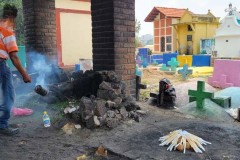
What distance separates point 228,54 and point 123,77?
1365cm

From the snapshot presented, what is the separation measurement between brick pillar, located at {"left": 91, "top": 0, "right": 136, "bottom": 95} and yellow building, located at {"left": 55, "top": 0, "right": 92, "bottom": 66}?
10.8m

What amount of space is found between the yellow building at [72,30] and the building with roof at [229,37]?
8840 mm

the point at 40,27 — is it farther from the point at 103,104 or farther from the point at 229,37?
the point at 229,37

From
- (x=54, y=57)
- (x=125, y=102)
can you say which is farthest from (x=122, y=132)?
Answer: (x=54, y=57)

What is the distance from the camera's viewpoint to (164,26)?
91.7 feet

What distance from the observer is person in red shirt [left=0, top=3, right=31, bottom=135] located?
3.85 meters

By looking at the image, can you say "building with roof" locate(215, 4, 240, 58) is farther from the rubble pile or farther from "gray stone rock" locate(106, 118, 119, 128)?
"gray stone rock" locate(106, 118, 119, 128)

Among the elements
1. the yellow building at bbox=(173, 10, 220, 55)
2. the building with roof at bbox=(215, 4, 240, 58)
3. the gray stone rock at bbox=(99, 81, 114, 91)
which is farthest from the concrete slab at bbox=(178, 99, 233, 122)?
the yellow building at bbox=(173, 10, 220, 55)

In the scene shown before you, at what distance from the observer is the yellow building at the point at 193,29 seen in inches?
914

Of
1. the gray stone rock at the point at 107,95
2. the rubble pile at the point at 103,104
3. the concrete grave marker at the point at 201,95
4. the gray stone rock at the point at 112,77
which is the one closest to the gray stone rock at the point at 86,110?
the rubble pile at the point at 103,104

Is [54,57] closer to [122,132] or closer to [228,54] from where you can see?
[122,132]

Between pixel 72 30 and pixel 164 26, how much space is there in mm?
14093

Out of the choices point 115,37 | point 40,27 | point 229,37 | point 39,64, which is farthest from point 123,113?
point 229,37

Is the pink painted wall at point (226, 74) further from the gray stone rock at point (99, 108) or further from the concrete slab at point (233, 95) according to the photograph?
the gray stone rock at point (99, 108)
